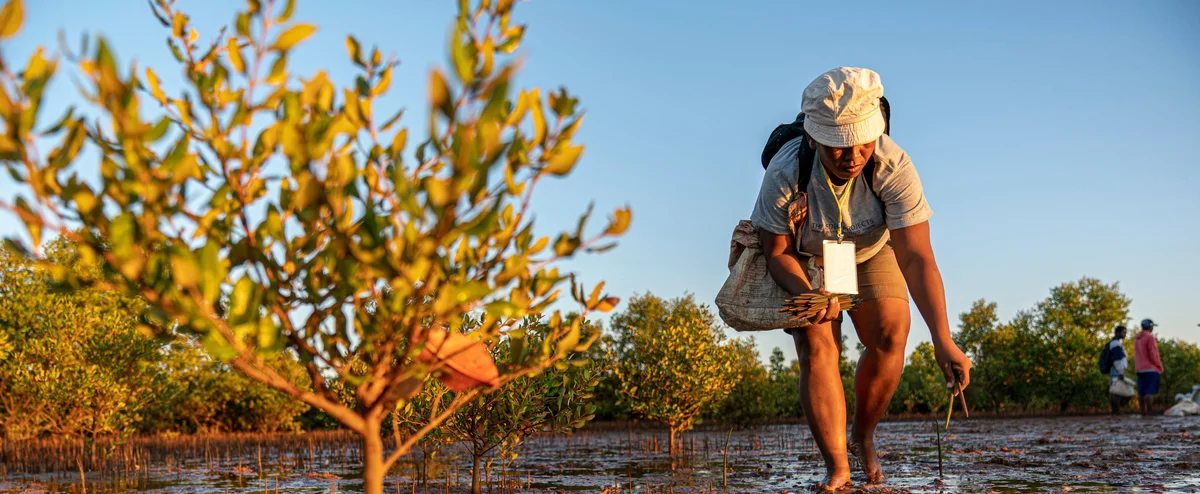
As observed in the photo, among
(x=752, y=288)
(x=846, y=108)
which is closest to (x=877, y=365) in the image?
(x=752, y=288)

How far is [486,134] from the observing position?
60.3 inches

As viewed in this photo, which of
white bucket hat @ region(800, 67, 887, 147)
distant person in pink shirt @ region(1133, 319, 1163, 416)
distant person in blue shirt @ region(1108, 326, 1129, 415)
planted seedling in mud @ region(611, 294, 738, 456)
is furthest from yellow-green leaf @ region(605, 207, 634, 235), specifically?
distant person in blue shirt @ region(1108, 326, 1129, 415)

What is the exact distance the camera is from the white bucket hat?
14.1 ft

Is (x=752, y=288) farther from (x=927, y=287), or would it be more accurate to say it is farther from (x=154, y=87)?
(x=154, y=87)

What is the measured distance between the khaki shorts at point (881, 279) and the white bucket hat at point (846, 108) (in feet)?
3.65

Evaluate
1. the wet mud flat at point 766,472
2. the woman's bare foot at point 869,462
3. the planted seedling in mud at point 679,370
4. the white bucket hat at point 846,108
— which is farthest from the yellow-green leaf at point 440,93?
the planted seedling in mud at point 679,370

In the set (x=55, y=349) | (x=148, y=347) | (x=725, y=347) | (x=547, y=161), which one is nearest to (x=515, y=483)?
(x=547, y=161)

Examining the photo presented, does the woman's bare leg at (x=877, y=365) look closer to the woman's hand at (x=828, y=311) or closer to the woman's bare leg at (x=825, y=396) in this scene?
the woman's bare leg at (x=825, y=396)

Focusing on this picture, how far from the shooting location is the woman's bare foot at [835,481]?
4.65 meters

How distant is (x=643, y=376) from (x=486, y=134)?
384 inches

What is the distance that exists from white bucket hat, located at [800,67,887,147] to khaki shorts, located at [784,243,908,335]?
1.11m

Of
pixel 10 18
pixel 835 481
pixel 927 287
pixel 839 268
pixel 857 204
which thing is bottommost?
pixel 835 481

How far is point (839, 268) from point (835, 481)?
46.2 inches

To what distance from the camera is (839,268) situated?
4.64m
